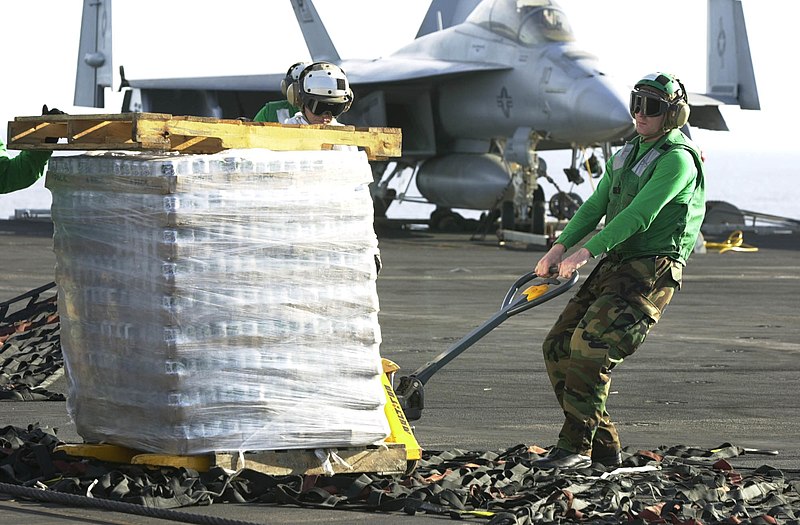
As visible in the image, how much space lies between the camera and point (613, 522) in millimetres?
5688

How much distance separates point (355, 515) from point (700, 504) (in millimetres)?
1388

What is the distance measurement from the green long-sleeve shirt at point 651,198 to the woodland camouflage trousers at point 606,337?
150 mm

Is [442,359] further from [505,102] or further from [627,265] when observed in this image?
[505,102]

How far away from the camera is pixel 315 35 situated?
39.0m

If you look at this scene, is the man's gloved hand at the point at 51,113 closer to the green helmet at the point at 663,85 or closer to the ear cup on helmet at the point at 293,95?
the ear cup on helmet at the point at 293,95

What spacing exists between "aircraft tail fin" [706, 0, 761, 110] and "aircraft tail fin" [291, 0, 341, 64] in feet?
31.2

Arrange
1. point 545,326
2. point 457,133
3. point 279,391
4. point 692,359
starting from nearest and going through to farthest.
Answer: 1. point 279,391
2. point 692,359
3. point 545,326
4. point 457,133

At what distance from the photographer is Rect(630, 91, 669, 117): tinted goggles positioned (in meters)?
7.13

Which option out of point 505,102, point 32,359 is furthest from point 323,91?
point 505,102

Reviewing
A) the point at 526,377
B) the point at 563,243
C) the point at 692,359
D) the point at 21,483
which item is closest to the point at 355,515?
the point at 21,483

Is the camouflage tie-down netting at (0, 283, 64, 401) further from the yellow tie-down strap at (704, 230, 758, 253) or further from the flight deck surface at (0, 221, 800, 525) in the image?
the yellow tie-down strap at (704, 230, 758, 253)

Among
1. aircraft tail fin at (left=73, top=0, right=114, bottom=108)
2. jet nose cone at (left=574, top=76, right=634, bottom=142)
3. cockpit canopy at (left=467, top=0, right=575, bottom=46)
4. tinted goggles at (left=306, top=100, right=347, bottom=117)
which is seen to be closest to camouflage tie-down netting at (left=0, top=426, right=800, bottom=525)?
tinted goggles at (left=306, top=100, right=347, bottom=117)

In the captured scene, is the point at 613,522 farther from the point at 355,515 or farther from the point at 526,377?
the point at 526,377

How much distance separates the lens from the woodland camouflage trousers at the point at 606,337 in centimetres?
687
